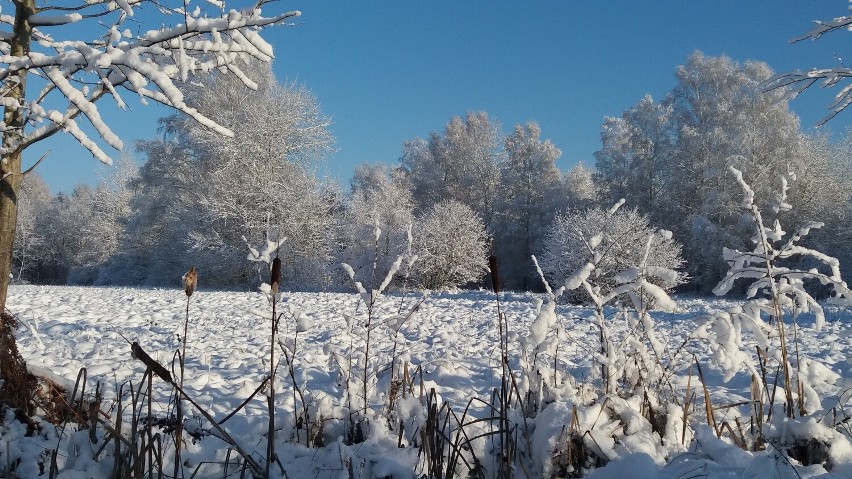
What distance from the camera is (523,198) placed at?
91.8 feet

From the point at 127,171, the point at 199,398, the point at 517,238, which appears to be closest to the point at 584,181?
the point at 517,238

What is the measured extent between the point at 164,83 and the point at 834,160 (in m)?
27.9

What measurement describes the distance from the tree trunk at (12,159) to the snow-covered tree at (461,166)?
27910mm

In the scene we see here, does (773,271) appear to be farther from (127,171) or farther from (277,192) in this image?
(127,171)

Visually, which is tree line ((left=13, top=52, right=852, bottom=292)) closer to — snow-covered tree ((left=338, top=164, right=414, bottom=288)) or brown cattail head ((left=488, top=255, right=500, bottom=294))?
snow-covered tree ((left=338, top=164, right=414, bottom=288))

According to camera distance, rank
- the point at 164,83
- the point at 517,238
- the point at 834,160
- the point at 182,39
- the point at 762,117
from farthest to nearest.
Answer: the point at 517,238 < the point at 834,160 < the point at 762,117 < the point at 182,39 < the point at 164,83

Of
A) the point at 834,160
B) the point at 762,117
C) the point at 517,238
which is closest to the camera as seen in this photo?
the point at 762,117

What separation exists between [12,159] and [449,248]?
19555mm

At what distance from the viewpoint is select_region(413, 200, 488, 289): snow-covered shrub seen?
2123 cm

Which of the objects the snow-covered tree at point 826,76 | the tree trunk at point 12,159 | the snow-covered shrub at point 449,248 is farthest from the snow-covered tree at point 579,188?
the tree trunk at point 12,159

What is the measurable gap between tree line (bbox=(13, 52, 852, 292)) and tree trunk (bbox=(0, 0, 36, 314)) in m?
13.3

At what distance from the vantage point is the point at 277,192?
59.9 feet

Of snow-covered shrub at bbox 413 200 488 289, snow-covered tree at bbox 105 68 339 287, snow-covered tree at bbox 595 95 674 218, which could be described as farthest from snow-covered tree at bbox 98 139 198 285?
snow-covered tree at bbox 595 95 674 218

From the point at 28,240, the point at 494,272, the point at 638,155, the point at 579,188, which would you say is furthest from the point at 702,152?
the point at 28,240
